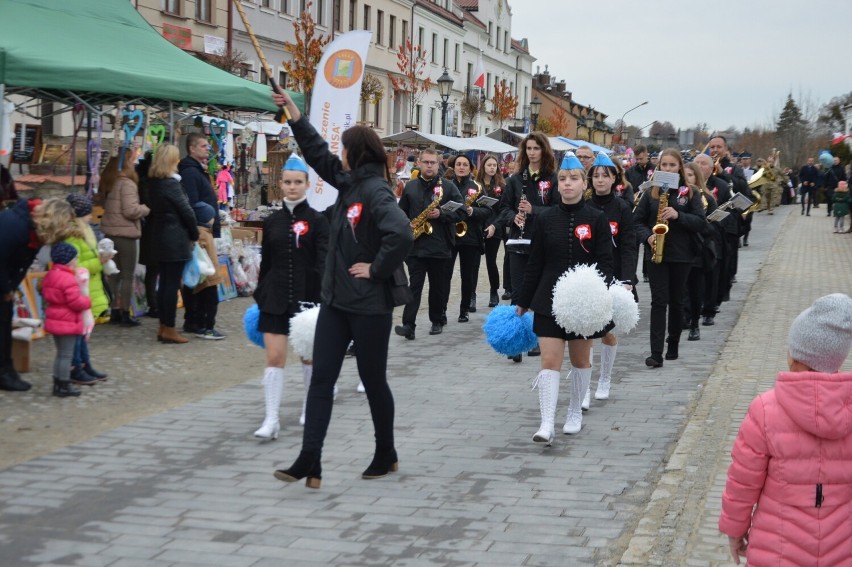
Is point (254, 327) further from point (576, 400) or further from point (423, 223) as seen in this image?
point (423, 223)

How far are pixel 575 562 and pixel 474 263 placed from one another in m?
8.36

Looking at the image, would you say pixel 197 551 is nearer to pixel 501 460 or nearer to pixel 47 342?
pixel 501 460

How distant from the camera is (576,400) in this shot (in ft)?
23.8

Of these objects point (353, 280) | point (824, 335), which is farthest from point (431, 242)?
point (824, 335)

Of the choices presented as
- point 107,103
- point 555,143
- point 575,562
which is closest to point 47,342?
point 107,103

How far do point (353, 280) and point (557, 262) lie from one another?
68.8 inches

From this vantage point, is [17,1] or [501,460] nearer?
[501,460]

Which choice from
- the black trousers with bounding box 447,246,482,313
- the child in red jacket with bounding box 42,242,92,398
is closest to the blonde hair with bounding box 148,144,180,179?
the child in red jacket with bounding box 42,242,92,398

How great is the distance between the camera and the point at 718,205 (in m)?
12.7

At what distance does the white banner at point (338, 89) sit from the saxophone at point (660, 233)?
117 inches

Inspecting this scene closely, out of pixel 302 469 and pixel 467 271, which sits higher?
pixel 467 271

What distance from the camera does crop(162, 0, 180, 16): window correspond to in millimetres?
29466

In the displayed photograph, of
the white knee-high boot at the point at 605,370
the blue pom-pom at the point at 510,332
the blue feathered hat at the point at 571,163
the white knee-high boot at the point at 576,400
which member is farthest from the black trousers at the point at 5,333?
the white knee-high boot at the point at 605,370

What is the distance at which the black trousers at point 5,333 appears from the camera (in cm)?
A: 845
